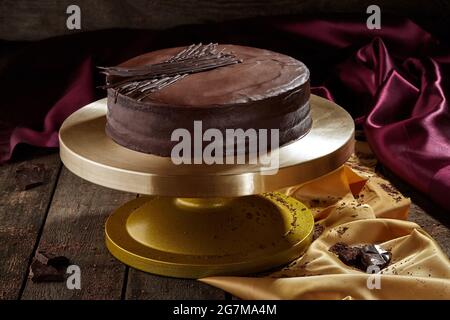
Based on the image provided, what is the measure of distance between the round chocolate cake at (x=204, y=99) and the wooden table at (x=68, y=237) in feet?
1.01

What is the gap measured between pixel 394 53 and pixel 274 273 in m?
1.39

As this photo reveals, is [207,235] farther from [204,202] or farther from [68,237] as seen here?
[68,237]

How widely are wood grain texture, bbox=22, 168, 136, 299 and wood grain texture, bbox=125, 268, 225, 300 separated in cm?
3

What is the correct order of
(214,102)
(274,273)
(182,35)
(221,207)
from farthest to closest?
(182,35), (221,207), (274,273), (214,102)

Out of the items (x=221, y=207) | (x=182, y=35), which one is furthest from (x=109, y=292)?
(x=182, y=35)

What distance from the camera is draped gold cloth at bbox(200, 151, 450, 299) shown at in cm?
184

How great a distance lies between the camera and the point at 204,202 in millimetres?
2137

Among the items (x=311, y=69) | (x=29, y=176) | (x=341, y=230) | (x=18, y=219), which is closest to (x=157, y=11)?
(x=311, y=69)

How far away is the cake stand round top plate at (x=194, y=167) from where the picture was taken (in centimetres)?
181

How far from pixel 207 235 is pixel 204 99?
0.37 m

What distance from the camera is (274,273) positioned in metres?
2.00

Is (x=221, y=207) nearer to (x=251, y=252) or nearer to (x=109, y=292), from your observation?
(x=251, y=252)

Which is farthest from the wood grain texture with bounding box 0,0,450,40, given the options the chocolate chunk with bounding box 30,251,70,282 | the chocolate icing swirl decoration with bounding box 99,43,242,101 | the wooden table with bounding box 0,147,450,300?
the chocolate chunk with bounding box 30,251,70,282

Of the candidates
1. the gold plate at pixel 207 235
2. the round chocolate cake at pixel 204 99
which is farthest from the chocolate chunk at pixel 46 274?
the round chocolate cake at pixel 204 99
